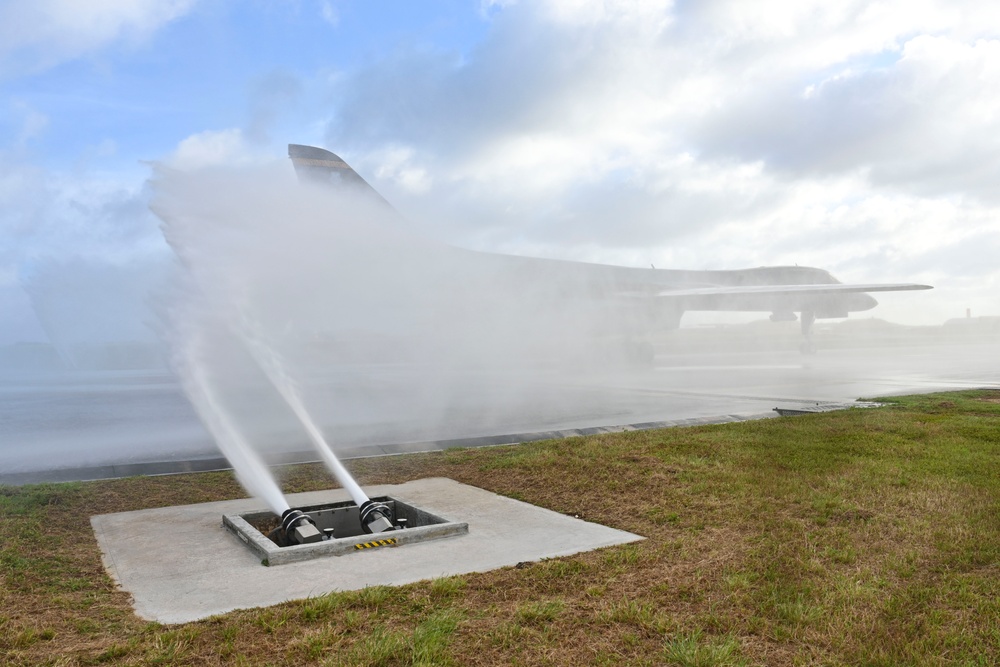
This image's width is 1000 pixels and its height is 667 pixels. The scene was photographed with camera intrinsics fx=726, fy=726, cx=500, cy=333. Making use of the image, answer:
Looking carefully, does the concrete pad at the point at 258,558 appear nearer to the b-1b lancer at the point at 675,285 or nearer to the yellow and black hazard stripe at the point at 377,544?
the yellow and black hazard stripe at the point at 377,544

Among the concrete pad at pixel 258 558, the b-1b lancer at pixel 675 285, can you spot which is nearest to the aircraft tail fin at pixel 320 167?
the b-1b lancer at pixel 675 285

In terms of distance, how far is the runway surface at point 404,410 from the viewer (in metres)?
11.2

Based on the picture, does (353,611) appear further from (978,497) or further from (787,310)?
(787,310)

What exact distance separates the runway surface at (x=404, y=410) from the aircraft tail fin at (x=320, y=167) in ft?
25.3

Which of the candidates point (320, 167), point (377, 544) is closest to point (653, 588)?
point (377, 544)

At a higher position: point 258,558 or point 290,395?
point 290,395

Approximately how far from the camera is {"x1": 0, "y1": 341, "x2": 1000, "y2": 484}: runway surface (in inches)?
443

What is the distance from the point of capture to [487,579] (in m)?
4.84

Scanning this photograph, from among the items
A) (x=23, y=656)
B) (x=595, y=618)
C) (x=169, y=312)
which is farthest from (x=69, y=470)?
(x=595, y=618)

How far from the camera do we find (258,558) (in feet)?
18.2

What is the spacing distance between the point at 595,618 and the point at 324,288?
21305mm

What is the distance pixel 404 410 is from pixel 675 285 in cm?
2676

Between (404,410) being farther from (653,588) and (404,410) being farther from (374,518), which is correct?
(653,588)

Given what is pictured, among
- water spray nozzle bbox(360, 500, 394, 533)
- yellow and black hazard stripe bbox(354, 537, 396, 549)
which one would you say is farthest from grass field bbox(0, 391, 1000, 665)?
water spray nozzle bbox(360, 500, 394, 533)
